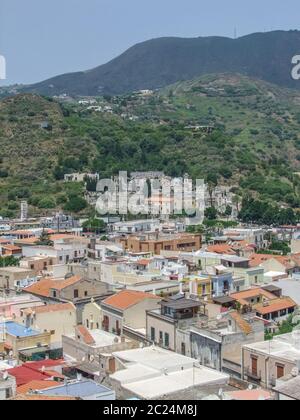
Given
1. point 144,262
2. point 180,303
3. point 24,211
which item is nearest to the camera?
point 180,303

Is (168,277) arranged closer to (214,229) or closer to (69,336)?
(69,336)

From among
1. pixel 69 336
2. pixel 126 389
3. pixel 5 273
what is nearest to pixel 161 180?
pixel 5 273

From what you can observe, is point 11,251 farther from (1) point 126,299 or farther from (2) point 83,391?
(2) point 83,391

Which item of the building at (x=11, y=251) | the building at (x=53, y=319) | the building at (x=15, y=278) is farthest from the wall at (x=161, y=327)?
the building at (x=11, y=251)

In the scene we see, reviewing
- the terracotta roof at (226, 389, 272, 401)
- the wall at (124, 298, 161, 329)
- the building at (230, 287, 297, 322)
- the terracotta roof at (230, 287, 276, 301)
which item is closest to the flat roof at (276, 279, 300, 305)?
the building at (230, 287, 297, 322)

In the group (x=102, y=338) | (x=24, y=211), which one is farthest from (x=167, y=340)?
(x=24, y=211)
